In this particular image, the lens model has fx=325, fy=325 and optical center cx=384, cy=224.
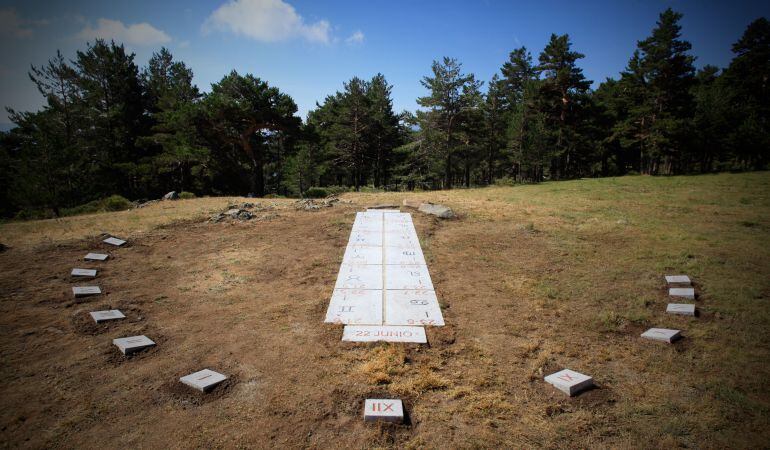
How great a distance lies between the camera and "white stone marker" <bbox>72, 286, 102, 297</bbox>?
6613 millimetres

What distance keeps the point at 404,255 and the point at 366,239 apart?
5.26 feet

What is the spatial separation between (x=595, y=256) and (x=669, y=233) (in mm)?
3531

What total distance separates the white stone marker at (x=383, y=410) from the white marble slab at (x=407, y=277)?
3404 mm

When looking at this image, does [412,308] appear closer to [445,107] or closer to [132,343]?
[132,343]

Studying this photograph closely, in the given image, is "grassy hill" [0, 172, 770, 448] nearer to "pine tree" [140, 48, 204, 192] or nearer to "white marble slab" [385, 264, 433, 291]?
"white marble slab" [385, 264, 433, 291]

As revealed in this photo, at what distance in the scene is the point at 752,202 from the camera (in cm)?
1426

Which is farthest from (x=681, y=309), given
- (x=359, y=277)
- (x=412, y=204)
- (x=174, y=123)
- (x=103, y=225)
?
(x=174, y=123)

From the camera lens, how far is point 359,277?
776cm

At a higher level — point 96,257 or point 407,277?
point 96,257

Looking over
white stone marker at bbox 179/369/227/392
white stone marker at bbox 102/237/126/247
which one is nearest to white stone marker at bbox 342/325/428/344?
white stone marker at bbox 179/369/227/392

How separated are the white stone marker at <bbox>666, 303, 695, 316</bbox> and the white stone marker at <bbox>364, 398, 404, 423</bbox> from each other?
18.8 ft

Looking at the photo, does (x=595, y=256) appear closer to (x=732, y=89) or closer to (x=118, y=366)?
(x=118, y=366)

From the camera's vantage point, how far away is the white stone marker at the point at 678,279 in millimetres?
7048

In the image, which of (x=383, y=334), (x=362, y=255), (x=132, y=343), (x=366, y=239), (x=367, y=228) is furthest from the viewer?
(x=367, y=228)
